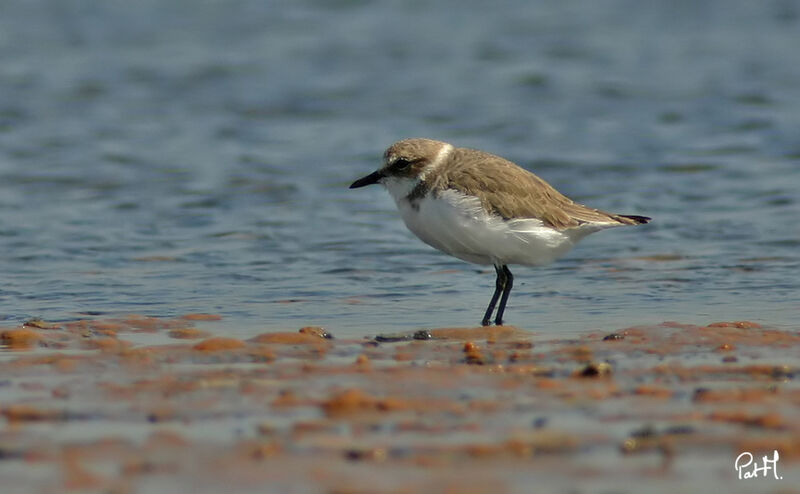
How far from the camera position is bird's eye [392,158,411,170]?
261 inches

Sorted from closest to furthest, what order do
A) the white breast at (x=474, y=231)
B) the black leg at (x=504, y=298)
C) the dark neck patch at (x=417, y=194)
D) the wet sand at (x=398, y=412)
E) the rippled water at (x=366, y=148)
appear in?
the wet sand at (x=398, y=412) → the white breast at (x=474, y=231) → the dark neck patch at (x=417, y=194) → the black leg at (x=504, y=298) → the rippled water at (x=366, y=148)

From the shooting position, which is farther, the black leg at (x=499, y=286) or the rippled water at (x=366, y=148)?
the rippled water at (x=366, y=148)

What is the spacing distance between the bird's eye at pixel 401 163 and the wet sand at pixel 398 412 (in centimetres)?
111

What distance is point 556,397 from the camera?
4.51m

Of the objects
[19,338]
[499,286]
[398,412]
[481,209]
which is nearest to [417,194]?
[481,209]

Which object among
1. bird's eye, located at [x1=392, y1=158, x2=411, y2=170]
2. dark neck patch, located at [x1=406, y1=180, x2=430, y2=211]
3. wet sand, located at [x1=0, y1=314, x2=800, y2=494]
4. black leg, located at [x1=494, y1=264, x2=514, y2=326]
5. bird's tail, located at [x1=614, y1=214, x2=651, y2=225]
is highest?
bird's eye, located at [x1=392, y1=158, x2=411, y2=170]

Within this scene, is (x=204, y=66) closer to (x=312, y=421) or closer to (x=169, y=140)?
(x=169, y=140)

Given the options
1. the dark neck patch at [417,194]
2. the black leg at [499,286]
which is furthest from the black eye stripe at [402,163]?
the black leg at [499,286]

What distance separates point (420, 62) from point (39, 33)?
5838mm

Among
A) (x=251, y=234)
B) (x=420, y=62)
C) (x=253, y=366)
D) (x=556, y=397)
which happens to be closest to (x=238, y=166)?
(x=251, y=234)

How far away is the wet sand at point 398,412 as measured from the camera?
142 inches

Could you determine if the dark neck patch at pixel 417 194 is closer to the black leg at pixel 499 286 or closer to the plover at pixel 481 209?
the plover at pixel 481 209

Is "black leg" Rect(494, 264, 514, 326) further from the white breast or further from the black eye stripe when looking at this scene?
the black eye stripe

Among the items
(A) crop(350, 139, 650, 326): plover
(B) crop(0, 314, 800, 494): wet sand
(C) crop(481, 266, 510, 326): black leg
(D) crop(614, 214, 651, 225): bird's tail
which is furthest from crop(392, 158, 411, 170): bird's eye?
(D) crop(614, 214, 651, 225): bird's tail
